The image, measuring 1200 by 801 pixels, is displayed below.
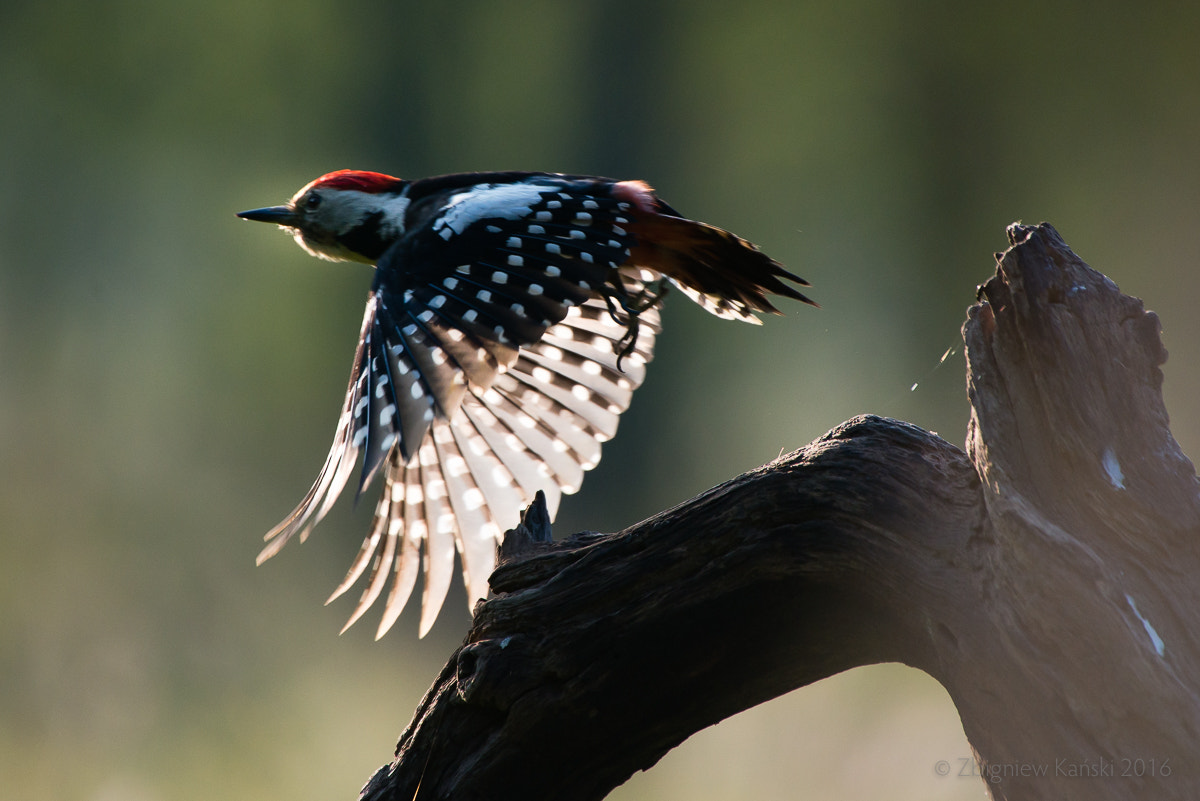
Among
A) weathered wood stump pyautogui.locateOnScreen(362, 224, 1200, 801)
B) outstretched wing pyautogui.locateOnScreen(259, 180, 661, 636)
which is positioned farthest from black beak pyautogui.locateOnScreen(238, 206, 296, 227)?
weathered wood stump pyautogui.locateOnScreen(362, 224, 1200, 801)

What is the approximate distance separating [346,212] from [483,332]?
1167mm

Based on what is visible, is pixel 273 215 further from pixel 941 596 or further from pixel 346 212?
pixel 941 596

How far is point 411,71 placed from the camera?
6.59 meters

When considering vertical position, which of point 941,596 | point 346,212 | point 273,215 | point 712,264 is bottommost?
point 941,596

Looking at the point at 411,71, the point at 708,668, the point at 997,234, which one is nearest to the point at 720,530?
the point at 708,668

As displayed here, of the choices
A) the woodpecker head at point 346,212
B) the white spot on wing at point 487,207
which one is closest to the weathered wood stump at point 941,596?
the white spot on wing at point 487,207

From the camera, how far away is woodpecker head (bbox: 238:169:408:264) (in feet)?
9.27

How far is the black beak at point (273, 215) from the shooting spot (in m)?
2.88

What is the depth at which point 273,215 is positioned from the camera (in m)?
2.89

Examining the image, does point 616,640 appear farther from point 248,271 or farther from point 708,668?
point 248,271

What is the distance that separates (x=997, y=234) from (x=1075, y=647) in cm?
450

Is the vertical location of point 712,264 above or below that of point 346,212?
above

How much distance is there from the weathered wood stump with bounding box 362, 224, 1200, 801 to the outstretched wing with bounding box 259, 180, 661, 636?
0.43 meters

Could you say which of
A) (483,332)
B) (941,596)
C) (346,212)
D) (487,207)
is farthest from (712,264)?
(941,596)
